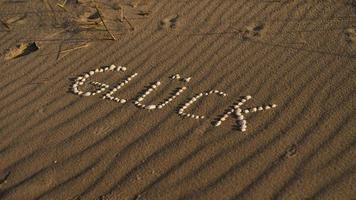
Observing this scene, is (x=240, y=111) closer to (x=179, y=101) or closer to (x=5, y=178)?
(x=179, y=101)

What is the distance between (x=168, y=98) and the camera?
170 inches

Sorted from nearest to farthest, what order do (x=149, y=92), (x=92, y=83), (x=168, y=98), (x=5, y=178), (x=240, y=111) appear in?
(x=5, y=178) < (x=240, y=111) < (x=168, y=98) < (x=149, y=92) < (x=92, y=83)

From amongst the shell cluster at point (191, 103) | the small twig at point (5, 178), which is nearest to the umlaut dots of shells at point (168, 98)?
the shell cluster at point (191, 103)

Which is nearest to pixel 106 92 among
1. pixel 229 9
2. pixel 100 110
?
pixel 100 110

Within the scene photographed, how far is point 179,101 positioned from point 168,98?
110 mm

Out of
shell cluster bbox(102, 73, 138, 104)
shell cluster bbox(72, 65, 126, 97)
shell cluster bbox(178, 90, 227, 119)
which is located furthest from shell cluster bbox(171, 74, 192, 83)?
shell cluster bbox(72, 65, 126, 97)

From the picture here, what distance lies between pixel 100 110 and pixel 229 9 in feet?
5.87

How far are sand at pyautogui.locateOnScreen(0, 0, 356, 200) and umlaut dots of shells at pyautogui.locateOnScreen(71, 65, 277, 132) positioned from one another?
4 cm

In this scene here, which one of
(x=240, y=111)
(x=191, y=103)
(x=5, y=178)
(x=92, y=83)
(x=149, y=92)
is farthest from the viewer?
(x=92, y=83)

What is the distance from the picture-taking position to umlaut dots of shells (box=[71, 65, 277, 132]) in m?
4.02

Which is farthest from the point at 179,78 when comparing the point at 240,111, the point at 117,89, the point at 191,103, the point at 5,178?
the point at 5,178

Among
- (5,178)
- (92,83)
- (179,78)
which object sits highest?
(179,78)

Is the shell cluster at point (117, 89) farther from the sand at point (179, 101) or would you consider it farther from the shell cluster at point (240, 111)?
the shell cluster at point (240, 111)

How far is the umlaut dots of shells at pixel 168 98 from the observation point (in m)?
4.02
